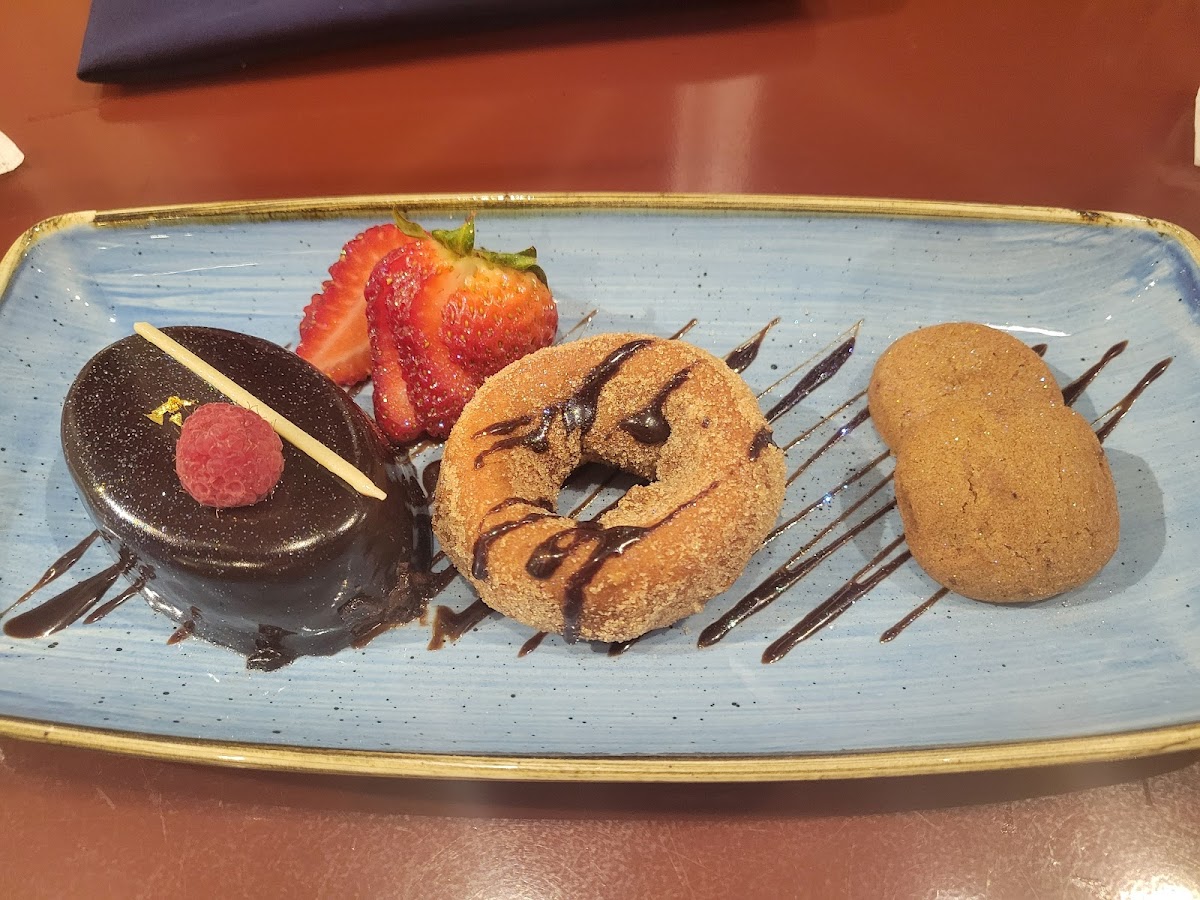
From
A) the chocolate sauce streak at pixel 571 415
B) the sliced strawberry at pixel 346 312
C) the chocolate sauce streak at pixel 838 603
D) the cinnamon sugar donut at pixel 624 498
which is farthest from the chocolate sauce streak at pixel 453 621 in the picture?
the sliced strawberry at pixel 346 312

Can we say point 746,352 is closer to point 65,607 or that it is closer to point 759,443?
point 759,443

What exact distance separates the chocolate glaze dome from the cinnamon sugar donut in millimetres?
173

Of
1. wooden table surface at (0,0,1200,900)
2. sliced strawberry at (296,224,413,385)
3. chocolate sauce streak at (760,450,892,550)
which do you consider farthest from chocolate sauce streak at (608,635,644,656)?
sliced strawberry at (296,224,413,385)

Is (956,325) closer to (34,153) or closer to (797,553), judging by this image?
(797,553)

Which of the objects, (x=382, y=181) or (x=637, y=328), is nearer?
(x=637, y=328)

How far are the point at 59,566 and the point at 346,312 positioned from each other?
34.5 inches

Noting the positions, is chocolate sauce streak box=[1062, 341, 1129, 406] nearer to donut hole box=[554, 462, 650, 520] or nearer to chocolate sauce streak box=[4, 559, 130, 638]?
donut hole box=[554, 462, 650, 520]

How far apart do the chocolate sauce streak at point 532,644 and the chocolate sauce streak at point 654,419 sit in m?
0.47

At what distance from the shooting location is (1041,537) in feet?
4.89

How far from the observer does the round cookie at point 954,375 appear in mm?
1678

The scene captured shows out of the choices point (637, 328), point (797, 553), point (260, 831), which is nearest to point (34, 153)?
point (637, 328)

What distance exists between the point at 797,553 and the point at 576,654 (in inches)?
21.5

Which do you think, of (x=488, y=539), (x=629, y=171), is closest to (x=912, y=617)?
(x=488, y=539)

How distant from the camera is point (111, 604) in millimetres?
1644
